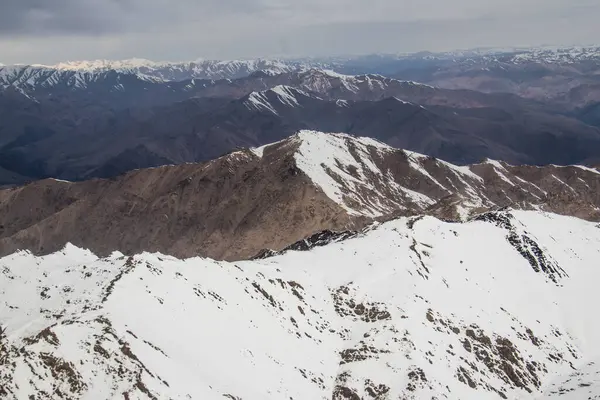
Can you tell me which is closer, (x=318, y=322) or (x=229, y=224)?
(x=318, y=322)

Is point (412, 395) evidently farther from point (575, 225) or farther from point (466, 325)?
point (575, 225)

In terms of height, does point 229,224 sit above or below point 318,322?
below

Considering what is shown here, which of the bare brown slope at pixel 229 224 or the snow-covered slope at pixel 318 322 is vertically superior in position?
the snow-covered slope at pixel 318 322

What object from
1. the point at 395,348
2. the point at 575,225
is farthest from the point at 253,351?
the point at 575,225

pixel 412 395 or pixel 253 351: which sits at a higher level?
pixel 253 351

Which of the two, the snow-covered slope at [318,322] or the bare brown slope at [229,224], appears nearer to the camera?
the snow-covered slope at [318,322]

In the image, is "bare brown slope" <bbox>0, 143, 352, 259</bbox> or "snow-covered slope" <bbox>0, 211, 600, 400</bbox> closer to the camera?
"snow-covered slope" <bbox>0, 211, 600, 400</bbox>

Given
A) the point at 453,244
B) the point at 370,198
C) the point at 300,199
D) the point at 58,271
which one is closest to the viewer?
the point at 58,271

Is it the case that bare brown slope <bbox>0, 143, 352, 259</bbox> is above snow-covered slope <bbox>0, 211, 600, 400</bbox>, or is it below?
below
